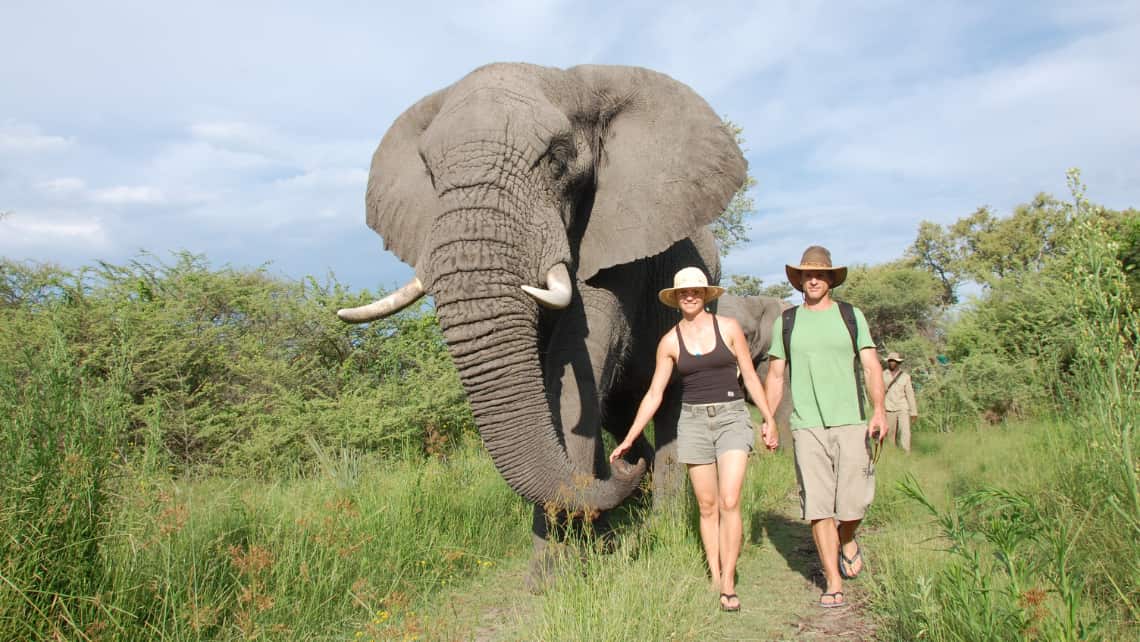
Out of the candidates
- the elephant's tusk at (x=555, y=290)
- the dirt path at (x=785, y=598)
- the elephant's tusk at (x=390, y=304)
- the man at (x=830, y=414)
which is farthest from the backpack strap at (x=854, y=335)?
the elephant's tusk at (x=390, y=304)

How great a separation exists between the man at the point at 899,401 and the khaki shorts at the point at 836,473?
8129 mm

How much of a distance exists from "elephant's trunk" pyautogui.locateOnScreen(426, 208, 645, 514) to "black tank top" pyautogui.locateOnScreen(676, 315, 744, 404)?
903 millimetres

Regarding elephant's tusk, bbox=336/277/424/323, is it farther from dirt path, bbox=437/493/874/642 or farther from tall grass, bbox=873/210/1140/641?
tall grass, bbox=873/210/1140/641

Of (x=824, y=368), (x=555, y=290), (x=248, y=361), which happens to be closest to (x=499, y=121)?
(x=555, y=290)

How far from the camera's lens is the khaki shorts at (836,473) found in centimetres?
465

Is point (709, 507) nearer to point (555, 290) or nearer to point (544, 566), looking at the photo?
point (544, 566)

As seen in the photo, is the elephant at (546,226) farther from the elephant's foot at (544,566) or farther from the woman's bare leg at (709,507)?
the woman's bare leg at (709,507)

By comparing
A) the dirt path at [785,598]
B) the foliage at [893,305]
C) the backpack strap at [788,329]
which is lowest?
the dirt path at [785,598]

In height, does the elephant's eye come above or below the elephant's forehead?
below

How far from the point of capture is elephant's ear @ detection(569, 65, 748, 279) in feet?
18.1

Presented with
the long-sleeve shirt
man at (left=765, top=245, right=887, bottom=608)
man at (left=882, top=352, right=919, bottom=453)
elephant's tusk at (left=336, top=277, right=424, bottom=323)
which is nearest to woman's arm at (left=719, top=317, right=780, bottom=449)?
man at (left=765, top=245, right=887, bottom=608)

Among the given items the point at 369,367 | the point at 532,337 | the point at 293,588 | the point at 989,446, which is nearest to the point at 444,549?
the point at 293,588

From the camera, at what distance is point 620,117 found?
5.91m

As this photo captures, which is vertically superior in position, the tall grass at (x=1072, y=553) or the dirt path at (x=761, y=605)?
the tall grass at (x=1072, y=553)
